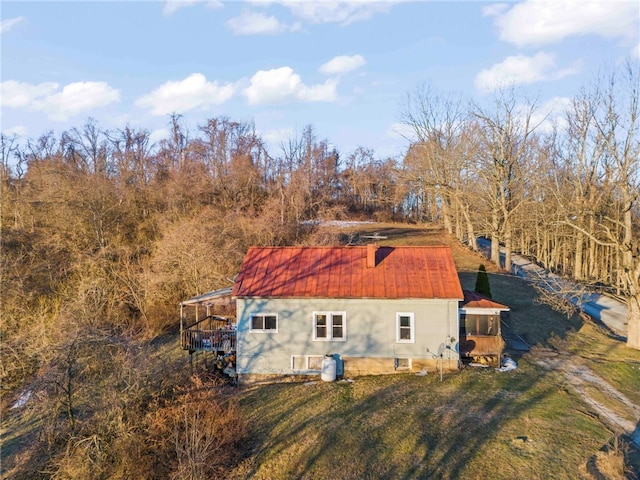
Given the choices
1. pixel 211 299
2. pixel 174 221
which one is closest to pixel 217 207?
pixel 174 221

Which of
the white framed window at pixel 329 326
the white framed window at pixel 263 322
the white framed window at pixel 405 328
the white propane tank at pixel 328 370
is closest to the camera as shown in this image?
the white propane tank at pixel 328 370

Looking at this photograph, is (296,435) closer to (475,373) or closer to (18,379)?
(475,373)

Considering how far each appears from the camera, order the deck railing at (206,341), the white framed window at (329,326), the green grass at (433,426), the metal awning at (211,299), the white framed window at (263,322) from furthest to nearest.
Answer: the metal awning at (211,299) → the deck railing at (206,341) → the white framed window at (263,322) → the white framed window at (329,326) → the green grass at (433,426)

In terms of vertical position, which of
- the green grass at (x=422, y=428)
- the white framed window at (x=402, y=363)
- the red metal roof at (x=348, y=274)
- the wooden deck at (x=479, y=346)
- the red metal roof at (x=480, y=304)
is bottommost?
the green grass at (x=422, y=428)

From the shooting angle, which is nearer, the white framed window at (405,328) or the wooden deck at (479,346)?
the white framed window at (405,328)

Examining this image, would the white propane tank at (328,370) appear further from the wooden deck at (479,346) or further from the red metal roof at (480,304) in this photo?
the red metal roof at (480,304)

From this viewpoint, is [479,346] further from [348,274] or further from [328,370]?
[328,370]

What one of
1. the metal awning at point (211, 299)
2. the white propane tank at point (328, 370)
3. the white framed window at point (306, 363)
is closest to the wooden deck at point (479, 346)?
the white propane tank at point (328, 370)

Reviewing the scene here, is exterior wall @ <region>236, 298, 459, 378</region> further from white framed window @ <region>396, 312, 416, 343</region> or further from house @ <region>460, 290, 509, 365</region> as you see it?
house @ <region>460, 290, 509, 365</region>
